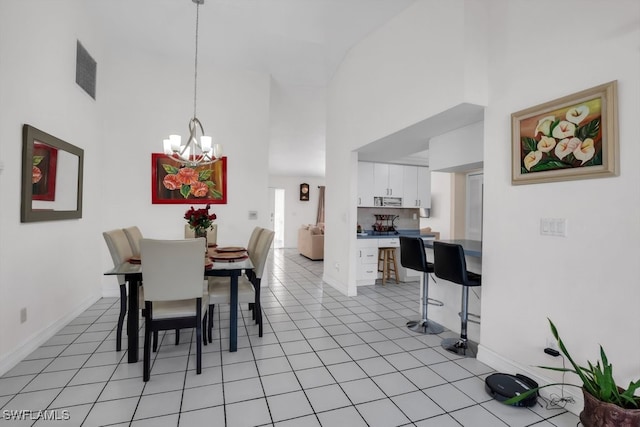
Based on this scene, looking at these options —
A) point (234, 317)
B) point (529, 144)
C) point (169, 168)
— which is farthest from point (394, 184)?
point (234, 317)

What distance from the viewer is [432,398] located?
196 centimetres

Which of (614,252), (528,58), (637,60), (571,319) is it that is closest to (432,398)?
(571,319)

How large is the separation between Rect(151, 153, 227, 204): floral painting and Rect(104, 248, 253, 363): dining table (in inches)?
76.4

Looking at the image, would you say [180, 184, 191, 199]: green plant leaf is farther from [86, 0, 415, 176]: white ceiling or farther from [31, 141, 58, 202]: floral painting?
[86, 0, 415, 176]: white ceiling

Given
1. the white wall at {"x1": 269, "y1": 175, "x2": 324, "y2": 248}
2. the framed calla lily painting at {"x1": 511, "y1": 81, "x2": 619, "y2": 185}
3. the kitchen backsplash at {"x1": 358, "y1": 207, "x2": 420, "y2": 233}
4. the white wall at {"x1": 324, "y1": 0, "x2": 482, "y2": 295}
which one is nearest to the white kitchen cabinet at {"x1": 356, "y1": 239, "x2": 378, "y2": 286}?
the white wall at {"x1": 324, "y1": 0, "x2": 482, "y2": 295}

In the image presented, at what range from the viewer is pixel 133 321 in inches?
93.0

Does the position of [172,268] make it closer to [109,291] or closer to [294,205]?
[109,291]

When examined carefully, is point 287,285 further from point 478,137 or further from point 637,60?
point 637,60

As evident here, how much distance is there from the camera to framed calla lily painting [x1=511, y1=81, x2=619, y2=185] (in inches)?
65.2

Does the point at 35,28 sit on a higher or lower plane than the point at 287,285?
higher

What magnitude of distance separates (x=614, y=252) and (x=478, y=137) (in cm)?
162

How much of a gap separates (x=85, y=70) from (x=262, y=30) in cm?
210

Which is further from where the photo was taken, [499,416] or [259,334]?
[259,334]

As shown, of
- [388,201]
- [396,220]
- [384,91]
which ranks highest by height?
[384,91]
